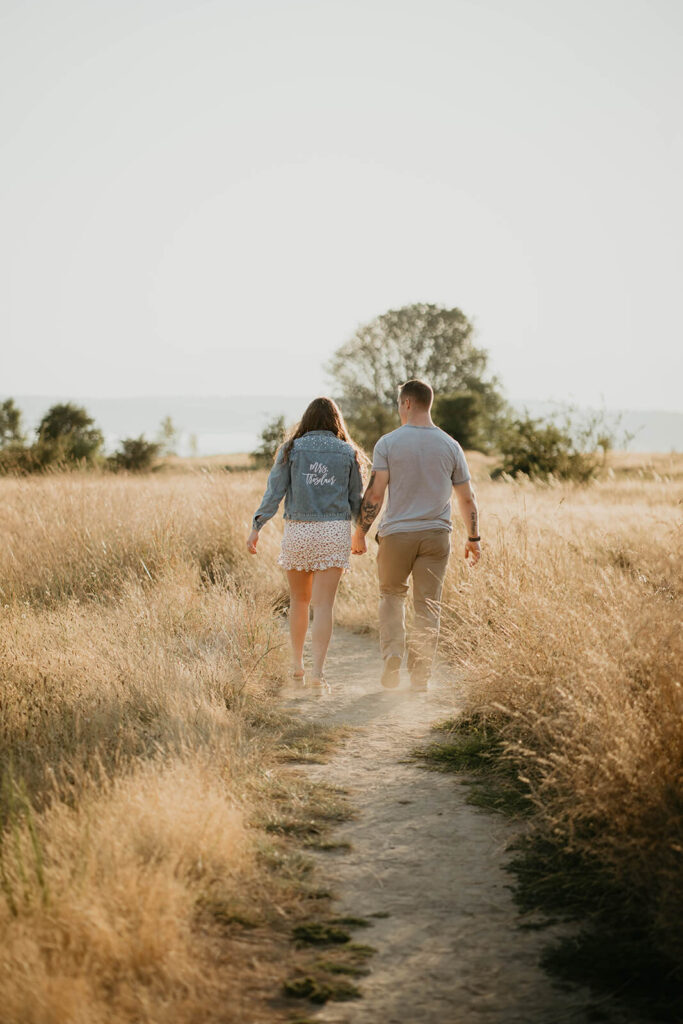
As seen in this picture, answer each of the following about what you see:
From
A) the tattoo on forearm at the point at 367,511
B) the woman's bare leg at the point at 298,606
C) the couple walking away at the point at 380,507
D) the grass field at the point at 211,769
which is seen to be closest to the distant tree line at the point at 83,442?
the grass field at the point at 211,769

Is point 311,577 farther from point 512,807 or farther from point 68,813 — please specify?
point 68,813

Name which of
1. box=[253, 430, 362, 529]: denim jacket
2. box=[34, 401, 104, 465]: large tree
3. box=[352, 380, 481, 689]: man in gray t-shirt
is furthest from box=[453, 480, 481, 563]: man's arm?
box=[34, 401, 104, 465]: large tree

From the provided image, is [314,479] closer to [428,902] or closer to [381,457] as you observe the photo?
[381,457]

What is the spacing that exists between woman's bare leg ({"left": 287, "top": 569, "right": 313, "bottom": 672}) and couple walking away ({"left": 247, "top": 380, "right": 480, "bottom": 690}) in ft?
0.04

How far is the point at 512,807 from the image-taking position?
14.5ft

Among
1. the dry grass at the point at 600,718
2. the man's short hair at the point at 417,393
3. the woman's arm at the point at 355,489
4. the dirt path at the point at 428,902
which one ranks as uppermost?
the man's short hair at the point at 417,393

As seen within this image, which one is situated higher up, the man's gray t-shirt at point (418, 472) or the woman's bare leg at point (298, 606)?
the man's gray t-shirt at point (418, 472)

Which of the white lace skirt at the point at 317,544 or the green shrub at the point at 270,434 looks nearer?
the white lace skirt at the point at 317,544

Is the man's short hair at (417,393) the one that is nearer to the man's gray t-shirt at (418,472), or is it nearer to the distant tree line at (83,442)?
the man's gray t-shirt at (418,472)

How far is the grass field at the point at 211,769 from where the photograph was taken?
2.91 metres

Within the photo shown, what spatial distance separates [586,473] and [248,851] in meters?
20.4

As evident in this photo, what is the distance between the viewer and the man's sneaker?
6758mm

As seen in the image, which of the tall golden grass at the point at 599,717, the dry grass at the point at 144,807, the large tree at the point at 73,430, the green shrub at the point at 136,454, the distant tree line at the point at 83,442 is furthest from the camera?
the green shrub at the point at 136,454

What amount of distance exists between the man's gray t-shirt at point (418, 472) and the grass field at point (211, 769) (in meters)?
0.79
